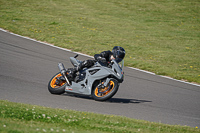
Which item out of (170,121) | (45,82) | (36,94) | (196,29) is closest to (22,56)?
(45,82)

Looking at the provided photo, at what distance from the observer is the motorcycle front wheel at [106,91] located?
26.2 ft

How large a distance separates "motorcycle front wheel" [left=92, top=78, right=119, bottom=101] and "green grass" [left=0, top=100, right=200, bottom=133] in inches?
51.5

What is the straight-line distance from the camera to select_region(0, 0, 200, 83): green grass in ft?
52.9

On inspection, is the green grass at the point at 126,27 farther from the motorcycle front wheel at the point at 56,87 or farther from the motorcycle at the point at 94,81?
the motorcycle front wheel at the point at 56,87

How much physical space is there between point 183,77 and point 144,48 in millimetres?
5566

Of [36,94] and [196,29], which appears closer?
[36,94]

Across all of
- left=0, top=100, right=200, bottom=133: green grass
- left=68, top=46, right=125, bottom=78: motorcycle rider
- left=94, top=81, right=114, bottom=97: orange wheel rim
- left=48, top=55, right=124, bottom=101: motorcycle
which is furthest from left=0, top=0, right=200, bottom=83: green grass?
left=0, top=100, right=200, bottom=133: green grass

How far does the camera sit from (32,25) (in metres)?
20.5

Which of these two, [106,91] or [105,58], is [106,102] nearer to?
[106,91]

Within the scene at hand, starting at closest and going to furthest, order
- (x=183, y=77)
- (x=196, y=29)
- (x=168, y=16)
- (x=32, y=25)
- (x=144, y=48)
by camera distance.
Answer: (x=183, y=77), (x=144, y=48), (x=32, y=25), (x=196, y=29), (x=168, y=16)

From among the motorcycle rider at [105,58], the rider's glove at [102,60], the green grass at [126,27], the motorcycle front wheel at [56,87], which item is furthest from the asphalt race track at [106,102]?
the green grass at [126,27]

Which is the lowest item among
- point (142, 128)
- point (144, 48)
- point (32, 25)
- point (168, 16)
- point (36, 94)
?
point (142, 128)

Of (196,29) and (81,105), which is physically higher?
(196,29)

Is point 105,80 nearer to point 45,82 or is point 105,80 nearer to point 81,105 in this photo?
point 81,105
